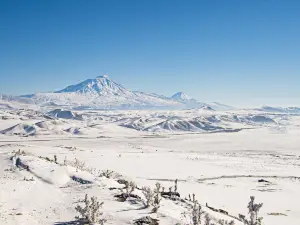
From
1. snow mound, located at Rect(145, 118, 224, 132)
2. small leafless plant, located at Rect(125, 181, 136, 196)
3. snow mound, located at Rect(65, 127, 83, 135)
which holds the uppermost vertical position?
snow mound, located at Rect(145, 118, 224, 132)

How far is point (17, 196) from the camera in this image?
1644 centimetres

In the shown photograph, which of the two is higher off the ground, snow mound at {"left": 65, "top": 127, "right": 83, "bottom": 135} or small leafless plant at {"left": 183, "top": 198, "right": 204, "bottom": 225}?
snow mound at {"left": 65, "top": 127, "right": 83, "bottom": 135}

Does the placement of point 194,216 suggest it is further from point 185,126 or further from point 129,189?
point 185,126

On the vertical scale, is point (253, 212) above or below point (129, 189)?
above

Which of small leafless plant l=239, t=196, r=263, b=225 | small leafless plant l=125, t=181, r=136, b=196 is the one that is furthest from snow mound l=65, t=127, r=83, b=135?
small leafless plant l=239, t=196, r=263, b=225

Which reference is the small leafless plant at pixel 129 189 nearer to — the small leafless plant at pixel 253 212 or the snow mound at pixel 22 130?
the small leafless plant at pixel 253 212

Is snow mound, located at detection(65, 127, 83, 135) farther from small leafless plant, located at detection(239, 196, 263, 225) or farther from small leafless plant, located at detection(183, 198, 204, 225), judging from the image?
small leafless plant, located at detection(239, 196, 263, 225)

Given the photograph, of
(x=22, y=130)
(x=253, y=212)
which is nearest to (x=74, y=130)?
(x=22, y=130)

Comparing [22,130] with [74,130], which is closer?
[22,130]

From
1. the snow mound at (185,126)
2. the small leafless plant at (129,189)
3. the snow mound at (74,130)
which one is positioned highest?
the snow mound at (185,126)

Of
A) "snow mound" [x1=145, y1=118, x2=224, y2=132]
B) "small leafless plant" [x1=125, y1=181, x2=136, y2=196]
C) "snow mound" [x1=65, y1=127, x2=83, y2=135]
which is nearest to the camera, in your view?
"small leafless plant" [x1=125, y1=181, x2=136, y2=196]

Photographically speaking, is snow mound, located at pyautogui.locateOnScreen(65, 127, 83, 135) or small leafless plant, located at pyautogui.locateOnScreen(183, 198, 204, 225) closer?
small leafless plant, located at pyautogui.locateOnScreen(183, 198, 204, 225)

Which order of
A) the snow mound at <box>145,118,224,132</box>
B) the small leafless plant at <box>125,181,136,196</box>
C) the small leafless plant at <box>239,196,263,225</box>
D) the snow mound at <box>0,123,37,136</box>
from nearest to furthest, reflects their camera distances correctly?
the small leafless plant at <box>239,196,263,225</box> < the small leafless plant at <box>125,181,136,196</box> < the snow mound at <box>0,123,37,136</box> < the snow mound at <box>145,118,224,132</box>

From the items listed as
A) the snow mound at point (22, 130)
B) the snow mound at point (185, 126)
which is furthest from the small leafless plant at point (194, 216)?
the snow mound at point (185, 126)
